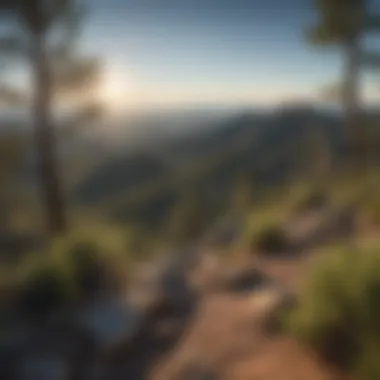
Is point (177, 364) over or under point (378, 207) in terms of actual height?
under

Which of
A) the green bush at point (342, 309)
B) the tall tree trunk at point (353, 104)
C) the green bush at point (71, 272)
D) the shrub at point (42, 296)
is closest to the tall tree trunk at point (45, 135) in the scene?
the green bush at point (71, 272)

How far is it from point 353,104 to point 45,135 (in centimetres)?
154

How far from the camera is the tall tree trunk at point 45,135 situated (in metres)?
3.22

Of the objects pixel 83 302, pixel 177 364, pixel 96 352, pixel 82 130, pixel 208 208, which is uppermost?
pixel 82 130

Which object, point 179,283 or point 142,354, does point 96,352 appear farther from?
point 179,283

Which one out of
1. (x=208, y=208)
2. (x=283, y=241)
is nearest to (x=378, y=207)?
(x=283, y=241)

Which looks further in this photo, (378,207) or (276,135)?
(378,207)

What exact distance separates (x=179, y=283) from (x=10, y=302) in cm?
97

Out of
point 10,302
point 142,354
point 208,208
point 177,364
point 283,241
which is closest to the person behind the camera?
point 177,364

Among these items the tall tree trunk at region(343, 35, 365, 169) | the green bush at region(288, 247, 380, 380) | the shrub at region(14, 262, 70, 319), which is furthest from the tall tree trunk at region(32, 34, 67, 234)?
the tall tree trunk at region(343, 35, 365, 169)

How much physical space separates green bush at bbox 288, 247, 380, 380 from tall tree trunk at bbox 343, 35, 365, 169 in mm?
705

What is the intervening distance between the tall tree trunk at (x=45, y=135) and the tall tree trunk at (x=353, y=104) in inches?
56.8

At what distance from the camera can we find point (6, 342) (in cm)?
336

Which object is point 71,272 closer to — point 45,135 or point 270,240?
point 45,135
